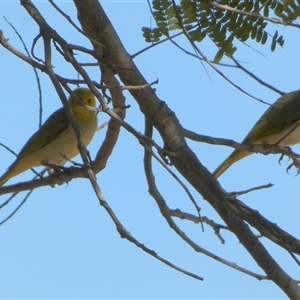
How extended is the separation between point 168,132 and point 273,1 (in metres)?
0.98

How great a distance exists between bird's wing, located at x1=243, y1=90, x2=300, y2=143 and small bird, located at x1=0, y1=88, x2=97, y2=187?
1.95 m

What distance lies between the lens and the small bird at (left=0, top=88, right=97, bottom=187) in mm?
6953

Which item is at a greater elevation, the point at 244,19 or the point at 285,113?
the point at 285,113

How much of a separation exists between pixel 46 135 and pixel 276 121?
8.90 ft

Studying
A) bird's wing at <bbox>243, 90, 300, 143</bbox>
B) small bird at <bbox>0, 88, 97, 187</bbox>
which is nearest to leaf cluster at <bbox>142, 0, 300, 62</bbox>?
small bird at <bbox>0, 88, 97, 187</bbox>

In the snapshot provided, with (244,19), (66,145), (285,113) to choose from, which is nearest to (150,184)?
(244,19)

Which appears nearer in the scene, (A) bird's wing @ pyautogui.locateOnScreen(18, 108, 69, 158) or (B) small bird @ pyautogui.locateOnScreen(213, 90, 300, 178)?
(A) bird's wing @ pyautogui.locateOnScreen(18, 108, 69, 158)

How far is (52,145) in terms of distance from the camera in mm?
7082

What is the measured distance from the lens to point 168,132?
12.6 feet

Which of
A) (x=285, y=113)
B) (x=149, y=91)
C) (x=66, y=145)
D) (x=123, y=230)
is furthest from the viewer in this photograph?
(x=285, y=113)

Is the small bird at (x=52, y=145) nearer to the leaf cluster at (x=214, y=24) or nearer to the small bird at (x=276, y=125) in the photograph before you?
the small bird at (x=276, y=125)

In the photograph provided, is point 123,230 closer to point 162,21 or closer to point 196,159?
point 196,159

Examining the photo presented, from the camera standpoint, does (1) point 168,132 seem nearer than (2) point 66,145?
Yes

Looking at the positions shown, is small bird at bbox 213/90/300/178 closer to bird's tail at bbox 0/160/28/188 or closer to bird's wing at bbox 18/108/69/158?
bird's wing at bbox 18/108/69/158
